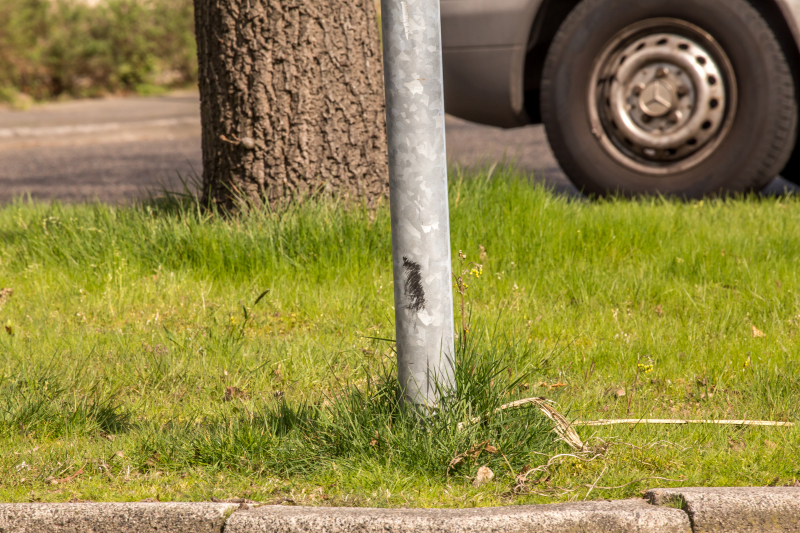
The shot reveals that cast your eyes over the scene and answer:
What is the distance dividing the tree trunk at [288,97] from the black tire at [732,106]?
4.07ft

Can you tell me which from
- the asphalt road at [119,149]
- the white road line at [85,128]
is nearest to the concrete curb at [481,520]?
the asphalt road at [119,149]

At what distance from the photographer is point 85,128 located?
10.5m

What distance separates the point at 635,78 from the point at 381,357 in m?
2.65

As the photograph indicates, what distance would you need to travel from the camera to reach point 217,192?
4.32m

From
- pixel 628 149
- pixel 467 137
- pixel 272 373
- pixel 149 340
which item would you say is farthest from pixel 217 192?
pixel 467 137

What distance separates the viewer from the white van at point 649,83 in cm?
456

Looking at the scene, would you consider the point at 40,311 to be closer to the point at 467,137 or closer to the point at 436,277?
the point at 436,277

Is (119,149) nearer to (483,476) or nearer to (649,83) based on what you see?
(649,83)

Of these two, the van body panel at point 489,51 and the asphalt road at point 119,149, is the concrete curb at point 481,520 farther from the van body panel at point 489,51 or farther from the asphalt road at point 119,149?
the van body panel at point 489,51

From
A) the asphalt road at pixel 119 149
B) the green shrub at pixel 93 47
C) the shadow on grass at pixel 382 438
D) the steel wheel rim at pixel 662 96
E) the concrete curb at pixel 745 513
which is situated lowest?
the concrete curb at pixel 745 513

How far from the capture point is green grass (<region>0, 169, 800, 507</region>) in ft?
7.40

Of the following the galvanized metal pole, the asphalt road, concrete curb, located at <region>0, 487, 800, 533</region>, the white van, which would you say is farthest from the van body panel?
concrete curb, located at <region>0, 487, 800, 533</region>

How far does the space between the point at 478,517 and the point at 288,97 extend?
2699 millimetres

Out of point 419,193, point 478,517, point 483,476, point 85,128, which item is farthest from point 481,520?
point 85,128
